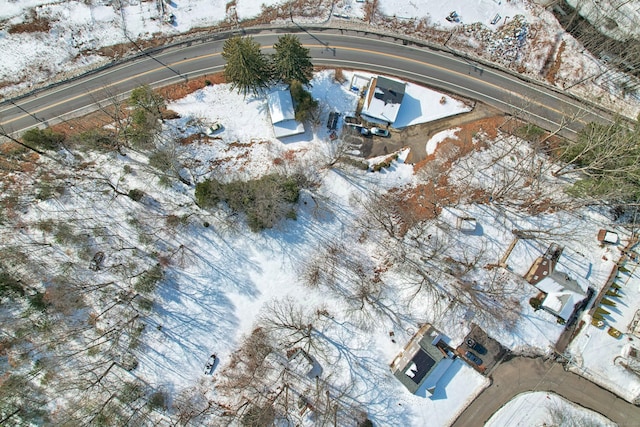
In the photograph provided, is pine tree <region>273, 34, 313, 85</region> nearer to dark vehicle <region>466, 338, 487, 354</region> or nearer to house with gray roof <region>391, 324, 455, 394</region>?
house with gray roof <region>391, 324, 455, 394</region>

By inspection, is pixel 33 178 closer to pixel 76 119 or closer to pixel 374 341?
pixel 76 119

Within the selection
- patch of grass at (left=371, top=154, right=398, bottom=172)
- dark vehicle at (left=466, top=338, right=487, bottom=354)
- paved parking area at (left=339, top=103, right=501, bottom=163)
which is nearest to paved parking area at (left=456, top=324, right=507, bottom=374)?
dark vehicle at (left=466, top=338, right=487, bottom=354)

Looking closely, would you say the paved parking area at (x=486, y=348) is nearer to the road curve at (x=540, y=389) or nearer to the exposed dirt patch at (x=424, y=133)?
the road curve at (x=540, y=389)

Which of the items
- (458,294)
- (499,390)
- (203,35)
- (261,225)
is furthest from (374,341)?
(203,35)

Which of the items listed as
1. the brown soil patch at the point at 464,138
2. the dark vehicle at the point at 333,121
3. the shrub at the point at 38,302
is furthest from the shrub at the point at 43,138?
the brown soil patch at the point at 464,138

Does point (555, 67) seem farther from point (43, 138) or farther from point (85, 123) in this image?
point (43, 138)

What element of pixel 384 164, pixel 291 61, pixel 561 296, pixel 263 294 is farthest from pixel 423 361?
pixel 291 61
